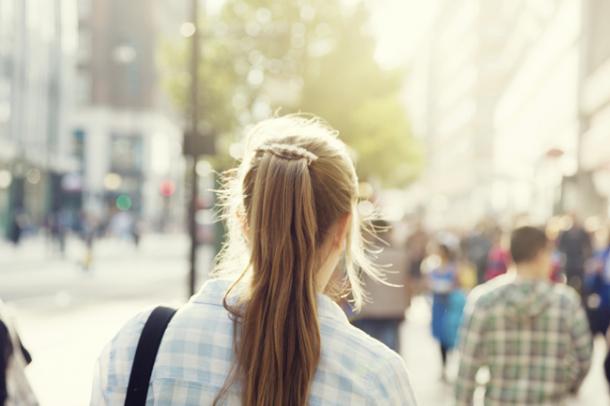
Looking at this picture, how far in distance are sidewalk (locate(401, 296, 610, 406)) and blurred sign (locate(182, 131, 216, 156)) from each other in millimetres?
3520

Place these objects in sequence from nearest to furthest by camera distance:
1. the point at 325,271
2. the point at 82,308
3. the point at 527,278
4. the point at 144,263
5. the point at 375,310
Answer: the point at 325,271 → the point at 527,278 → the point at 375,310 → the point at 82,308 → the point at 144,263

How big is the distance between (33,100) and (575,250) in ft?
119

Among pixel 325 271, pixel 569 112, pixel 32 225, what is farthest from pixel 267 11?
pixel 325 271

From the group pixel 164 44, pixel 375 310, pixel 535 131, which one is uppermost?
pixel 164 44

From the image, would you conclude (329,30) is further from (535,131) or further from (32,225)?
(32,225)

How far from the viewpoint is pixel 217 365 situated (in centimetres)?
170

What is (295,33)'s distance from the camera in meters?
31.7

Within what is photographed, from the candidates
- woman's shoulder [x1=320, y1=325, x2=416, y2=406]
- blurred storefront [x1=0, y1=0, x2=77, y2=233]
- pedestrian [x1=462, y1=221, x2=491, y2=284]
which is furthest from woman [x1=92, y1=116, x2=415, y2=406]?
blurred storefront [x1=0, y1=0, x2=77, y2=233]

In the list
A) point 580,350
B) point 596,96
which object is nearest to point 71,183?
point 596,96

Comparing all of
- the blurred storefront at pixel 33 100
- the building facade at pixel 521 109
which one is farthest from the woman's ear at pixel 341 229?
the blurred storefront at pixel 33 100

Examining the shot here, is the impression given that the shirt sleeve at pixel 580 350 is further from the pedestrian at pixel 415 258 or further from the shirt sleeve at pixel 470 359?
the pedestrian at pixel 415 258

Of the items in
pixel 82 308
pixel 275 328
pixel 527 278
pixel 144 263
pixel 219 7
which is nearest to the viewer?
pixel 275 328

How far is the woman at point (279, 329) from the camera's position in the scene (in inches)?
65.6

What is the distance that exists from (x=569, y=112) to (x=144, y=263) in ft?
58.4
